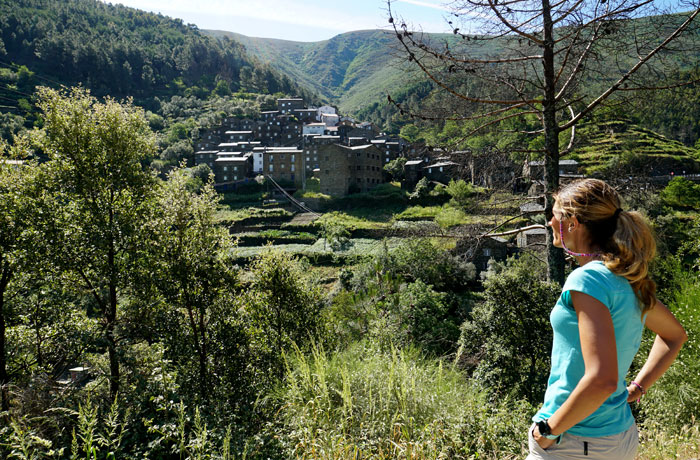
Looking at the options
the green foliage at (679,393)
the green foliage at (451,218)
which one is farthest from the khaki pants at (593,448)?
the green foliage at (451,218)

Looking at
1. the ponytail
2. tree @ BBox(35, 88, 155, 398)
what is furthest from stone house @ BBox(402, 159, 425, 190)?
the ponytail

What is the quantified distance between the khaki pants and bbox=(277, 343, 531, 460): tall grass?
4.22 feet

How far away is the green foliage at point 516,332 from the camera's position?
539 centimetres

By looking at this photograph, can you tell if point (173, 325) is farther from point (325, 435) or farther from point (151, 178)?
point (325, 435)

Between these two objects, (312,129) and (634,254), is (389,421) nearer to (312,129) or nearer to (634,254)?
(634,254)

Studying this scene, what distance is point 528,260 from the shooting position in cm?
1850

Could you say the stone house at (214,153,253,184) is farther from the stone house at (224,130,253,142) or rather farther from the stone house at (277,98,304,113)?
the stone house at (277,98,304,113)

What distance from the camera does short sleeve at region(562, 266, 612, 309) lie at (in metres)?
1.38

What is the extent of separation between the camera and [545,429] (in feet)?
4.95

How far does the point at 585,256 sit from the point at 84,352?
10245mm

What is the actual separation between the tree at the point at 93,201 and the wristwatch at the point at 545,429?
8.87m

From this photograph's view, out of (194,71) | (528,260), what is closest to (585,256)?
(528,260)

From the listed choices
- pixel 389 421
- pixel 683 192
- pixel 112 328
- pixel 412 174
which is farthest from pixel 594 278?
pixel 412 174

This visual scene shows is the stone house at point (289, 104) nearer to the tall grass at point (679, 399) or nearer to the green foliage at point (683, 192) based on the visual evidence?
the green foliage at point (683, 192)
